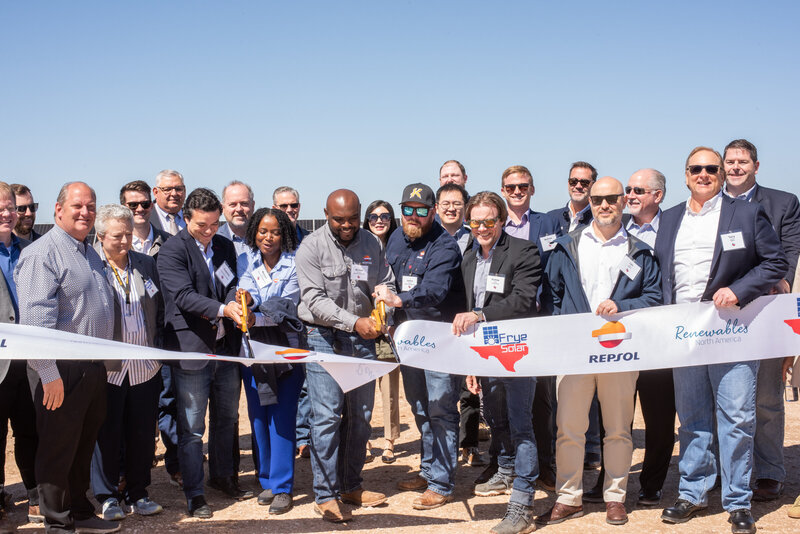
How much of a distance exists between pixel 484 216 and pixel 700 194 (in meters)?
1.62

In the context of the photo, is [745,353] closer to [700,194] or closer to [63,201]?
[700,194]

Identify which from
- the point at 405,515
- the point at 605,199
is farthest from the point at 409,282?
the point at 405,515

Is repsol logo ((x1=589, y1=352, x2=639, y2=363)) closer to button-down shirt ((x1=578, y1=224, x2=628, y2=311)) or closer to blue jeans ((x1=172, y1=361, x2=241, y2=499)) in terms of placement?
button-down shirt ((x1=578, y1=224, x2=628, y2=311))

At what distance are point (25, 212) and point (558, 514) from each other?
209 inches

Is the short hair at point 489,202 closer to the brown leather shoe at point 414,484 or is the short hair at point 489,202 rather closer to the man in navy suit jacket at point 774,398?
the man in navy suit jacket at point 774,398

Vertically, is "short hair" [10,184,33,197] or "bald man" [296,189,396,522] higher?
"short hair" [10,184,33,197]

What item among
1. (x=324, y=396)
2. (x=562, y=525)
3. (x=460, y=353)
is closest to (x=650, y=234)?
(x=460, y=353)

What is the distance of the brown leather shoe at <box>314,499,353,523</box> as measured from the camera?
18.0 feet

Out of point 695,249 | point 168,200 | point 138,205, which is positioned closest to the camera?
point 695,249

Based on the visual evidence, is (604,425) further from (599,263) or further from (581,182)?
(581,182)

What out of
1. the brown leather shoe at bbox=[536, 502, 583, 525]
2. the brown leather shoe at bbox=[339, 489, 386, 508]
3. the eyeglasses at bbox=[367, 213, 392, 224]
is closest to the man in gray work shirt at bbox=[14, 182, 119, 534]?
the brown leather shoe at bbox=[339, 489, 386, 508]

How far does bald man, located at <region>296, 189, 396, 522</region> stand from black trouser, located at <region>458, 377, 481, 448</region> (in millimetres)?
2028

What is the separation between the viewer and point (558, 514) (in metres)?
5.43

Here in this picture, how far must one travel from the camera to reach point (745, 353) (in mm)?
5281
